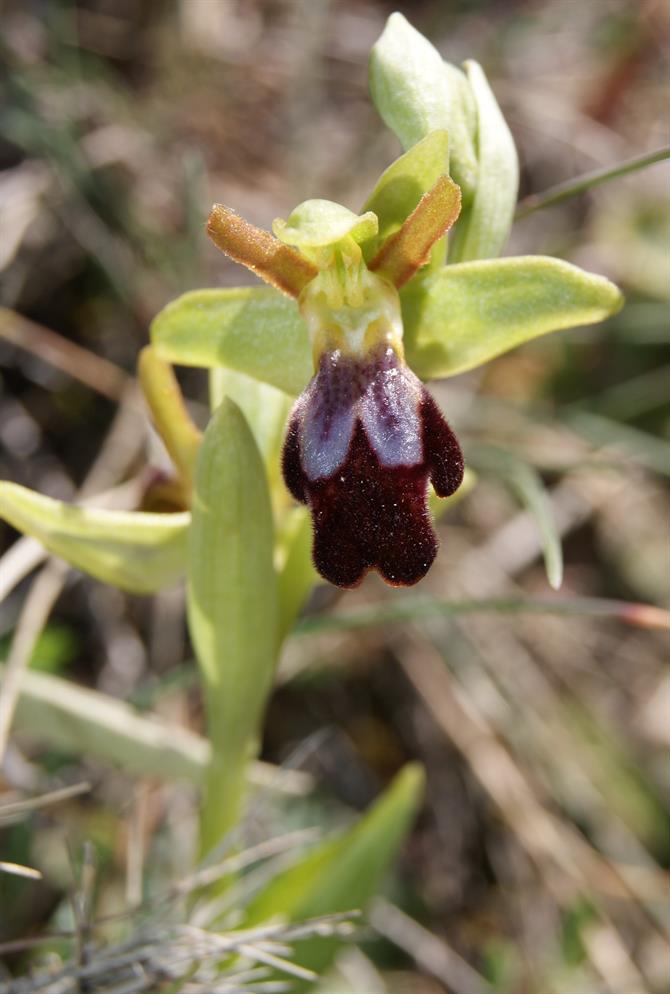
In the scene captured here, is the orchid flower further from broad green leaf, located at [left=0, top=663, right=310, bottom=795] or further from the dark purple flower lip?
broad green leaf, located at [left=0, top=663, right=310, bottom=795]

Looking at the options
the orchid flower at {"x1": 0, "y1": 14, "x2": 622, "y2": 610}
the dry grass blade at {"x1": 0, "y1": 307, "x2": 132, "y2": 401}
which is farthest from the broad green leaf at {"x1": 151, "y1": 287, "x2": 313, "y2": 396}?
the dry grass blade at {"x1": 0, "y1": 307, "x2": 132, "y2": 401}

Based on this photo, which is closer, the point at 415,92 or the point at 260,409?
the point at 415,92

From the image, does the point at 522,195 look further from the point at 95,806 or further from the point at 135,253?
the point at 95,806

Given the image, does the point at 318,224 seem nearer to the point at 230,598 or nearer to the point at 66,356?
the point at 230,598

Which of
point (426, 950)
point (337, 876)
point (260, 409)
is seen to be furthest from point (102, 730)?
point (426, 950)

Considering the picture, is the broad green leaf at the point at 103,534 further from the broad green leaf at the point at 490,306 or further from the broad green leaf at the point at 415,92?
the broad green leaf at the point at 415,92
